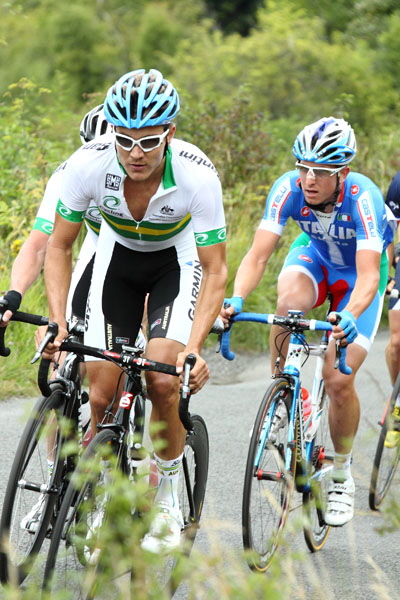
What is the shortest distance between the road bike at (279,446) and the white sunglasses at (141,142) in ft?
3.54

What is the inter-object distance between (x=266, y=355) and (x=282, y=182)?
5120mm

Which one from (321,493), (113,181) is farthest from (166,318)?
(321,493)

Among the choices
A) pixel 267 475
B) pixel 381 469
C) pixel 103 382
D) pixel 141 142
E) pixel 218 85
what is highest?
pixel 141 142

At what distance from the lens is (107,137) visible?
4699mm

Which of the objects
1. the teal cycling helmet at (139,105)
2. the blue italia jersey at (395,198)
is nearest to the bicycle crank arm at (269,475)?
the teal cycling helmet at (139,105)

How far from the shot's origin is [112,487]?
2613mm

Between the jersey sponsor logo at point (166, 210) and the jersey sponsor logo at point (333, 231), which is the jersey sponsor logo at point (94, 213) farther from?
the jersey sponsor logo at point (333, 231)

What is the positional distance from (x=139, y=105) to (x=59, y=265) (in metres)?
0.79

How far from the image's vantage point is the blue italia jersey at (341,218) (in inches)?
222

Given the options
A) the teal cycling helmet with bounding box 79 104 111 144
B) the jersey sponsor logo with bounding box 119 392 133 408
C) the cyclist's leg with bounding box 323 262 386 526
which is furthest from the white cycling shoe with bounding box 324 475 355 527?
the teal cycling helmet with bounding box 79 104 111 144

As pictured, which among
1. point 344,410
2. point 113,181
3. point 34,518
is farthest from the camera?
point 344,410

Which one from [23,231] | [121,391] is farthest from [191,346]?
[23,231]

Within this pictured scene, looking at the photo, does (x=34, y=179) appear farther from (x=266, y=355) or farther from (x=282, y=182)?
(x=282, y=182)

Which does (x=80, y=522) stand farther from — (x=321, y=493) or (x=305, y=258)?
(x=305, y=258)
